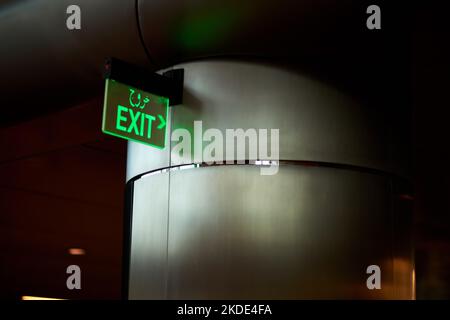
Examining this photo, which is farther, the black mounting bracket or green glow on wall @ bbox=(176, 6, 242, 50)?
the black mounting bracket

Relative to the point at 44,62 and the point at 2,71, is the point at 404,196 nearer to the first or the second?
the point at 44,62

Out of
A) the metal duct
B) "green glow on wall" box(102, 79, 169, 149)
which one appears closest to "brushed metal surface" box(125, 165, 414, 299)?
"green glow on wall" box(102, 79, 169, 149)

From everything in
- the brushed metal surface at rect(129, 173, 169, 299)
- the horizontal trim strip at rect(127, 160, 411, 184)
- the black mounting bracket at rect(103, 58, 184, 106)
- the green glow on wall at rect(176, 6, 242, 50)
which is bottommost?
the brushed metal surface at rect(129, 173, 169, 299)

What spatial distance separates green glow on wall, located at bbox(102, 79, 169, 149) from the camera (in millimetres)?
4570

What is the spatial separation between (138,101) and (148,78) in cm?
20

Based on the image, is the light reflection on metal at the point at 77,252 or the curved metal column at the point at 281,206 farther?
the light reflection on metal at the point at 77,252

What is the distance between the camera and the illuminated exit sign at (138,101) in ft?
15.1

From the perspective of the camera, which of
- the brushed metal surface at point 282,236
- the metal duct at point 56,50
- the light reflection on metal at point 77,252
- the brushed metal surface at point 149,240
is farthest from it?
the light reflection on metal at point 77,252

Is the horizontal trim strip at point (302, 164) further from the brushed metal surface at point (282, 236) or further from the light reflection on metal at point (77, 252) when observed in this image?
the light reflection on metal at point (77, 252)

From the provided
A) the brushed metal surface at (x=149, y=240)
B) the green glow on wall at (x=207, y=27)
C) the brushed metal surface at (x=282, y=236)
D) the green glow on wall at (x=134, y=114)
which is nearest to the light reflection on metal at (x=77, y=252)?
the brushed metal surface at (x=149, y=240)

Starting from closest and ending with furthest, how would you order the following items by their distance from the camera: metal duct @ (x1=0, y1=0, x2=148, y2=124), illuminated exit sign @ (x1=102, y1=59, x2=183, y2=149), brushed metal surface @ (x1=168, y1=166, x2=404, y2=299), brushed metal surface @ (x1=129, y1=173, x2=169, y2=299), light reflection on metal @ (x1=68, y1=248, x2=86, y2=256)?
1. brushed metal surface @ (x1=168, y1=166, x2=404, y2=299)
2. illuminated exit sign @ (x1=102, y1=59, x2=183, y2=149)
3. brushed metal surface @ (x1=129, y1=173, x2=169, y2=299)
4. metal duct @ (x1=0, y1=0, x2=148, y2=124)
5. light reflection on metal @ (x1=68, y1=248, x2=86, y2=256)

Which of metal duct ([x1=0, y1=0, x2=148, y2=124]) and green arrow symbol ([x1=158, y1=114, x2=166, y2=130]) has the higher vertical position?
metal duct ([x1=0, y1=0, x2=148, y2=124])

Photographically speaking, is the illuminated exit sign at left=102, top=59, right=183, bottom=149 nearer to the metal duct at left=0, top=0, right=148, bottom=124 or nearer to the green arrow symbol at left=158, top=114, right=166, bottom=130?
the green arrow symbol at left=158, top=114, right=166, bottom=130

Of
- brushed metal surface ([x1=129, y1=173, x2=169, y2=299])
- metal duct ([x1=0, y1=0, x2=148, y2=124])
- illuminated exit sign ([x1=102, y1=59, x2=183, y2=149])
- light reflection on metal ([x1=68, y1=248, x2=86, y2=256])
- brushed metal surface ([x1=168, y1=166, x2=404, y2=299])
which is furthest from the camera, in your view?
light reflection on metal ([x1=68, y1=248, x2=86, y2=256])
